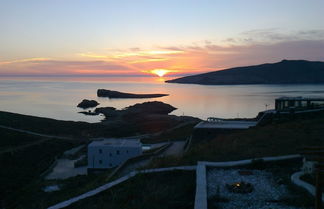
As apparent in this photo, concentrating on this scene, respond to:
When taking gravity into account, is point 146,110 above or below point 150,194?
below

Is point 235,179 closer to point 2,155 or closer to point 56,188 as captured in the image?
point 56,188

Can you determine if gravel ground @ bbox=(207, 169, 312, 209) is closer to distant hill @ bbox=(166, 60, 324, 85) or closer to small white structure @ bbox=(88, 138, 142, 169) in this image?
small white structure @ bbox=(88, 138, 142, 169)

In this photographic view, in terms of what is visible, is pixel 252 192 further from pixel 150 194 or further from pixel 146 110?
pixel 146 110

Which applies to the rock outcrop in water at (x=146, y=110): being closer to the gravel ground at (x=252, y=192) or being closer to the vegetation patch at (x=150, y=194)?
the vegetation patch at (x=150, y=194)

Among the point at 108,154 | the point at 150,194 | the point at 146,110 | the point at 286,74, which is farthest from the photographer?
the point at 286,74

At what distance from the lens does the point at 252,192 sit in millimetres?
4992

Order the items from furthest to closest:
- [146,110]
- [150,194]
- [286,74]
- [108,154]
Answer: [286,74] < [146,110] < [108,154] < [150,194]

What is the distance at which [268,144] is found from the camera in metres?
8.81

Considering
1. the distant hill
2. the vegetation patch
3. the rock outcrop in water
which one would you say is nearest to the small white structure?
the vegetation patch

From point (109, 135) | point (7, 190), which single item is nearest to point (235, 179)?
point (7, 190)

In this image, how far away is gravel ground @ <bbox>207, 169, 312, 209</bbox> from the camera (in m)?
4.47

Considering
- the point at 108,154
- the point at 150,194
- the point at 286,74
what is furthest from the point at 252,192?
the point at 286,74

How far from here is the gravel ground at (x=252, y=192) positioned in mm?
4473

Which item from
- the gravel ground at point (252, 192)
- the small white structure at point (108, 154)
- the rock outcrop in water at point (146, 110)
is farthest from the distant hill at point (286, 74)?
the gravel ground at point (252, 192)
